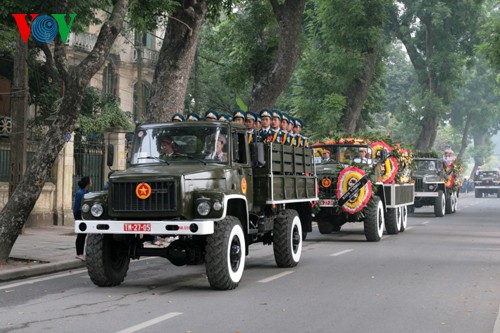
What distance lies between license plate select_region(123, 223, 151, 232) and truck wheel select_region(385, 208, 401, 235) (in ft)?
40.1

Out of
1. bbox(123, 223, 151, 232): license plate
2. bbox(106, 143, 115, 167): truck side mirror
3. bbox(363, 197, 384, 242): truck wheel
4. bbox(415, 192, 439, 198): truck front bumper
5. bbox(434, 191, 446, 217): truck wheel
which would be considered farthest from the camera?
bbox(434, 191, 446, 217): truck wheel

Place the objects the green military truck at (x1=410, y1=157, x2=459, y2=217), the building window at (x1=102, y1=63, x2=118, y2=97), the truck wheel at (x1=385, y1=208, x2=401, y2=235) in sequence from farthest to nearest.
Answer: the building window at (x1=102, y1=63, x2=118, y2=97) → the green military truck at (x1=410, y1=157, x2=459, y2=217) → the truck wheel at (x1=385, y1=208, x2=401, y2=235)

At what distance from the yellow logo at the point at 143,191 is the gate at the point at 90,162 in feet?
46.2

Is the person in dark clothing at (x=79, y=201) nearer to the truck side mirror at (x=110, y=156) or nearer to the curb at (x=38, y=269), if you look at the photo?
the curb at (x=38, y=269)

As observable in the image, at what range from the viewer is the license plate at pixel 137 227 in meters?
10.5

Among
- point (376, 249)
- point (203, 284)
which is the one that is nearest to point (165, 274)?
point (203, 284)

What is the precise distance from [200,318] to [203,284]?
2918 mm

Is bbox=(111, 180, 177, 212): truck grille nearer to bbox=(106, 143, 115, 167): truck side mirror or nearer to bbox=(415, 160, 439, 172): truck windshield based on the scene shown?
bbox=(106, 143, 115, 167): truck side mirror

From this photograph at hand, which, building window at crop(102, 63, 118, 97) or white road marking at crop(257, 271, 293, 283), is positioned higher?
building window at crop(102, 63, 118, 97)

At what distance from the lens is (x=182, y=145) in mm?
11938

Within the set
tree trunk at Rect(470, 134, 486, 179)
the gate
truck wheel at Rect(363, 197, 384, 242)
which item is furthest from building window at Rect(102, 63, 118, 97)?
tree trunk at Rect(470, 134, 486, 179)

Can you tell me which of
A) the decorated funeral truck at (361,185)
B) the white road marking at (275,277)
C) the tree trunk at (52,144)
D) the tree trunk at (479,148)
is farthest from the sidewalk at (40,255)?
the tree trunk at (479,148)

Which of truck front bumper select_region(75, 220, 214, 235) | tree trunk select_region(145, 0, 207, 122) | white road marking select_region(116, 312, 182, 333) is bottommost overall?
white road marking select_region(116, 312, 182, 333)

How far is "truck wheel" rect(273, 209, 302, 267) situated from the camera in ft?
44.0
